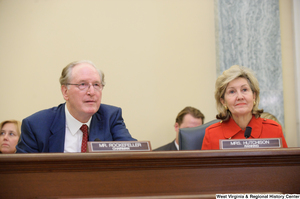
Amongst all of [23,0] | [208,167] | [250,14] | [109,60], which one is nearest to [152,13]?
[109,60]

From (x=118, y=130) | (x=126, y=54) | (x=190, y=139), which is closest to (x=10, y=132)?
(x=126, y=54)

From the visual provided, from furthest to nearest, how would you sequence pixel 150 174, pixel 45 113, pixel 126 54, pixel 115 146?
pixel 126 54 < pixel 45 113 < pixel 115 146 < pixel 150 174

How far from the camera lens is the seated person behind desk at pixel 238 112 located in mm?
1962

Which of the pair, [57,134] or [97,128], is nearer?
[57,134]

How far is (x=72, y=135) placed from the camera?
5.74ft

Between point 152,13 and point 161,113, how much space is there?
1.21 meters

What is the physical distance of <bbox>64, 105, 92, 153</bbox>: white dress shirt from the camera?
171 centimetres

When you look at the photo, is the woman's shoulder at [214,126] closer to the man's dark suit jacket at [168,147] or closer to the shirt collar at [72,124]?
the shirt collar at [72,124]

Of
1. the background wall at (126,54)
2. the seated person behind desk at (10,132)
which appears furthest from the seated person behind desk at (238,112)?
the seated person behind desk at (10,132)

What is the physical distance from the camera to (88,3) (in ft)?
11.3

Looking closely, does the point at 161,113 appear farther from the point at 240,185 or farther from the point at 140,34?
the point at 240,185

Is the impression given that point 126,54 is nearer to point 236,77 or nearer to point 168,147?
point 168,147

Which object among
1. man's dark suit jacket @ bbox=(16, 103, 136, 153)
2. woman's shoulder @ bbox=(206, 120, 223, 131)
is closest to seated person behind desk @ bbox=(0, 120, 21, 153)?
man's dark suit jacket @ bbox=(16, 103, 136, 153)

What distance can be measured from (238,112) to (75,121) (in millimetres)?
1082
